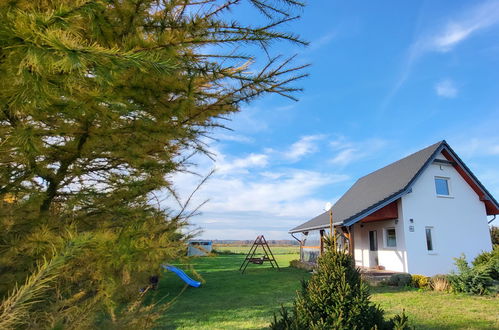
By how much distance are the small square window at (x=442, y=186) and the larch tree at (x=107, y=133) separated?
1639cm

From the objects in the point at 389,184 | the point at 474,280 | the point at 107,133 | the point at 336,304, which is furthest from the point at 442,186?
the point at 107,133

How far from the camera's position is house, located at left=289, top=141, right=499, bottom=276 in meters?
14.0

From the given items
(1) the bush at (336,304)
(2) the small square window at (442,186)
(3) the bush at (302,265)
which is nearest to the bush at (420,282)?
(2) the small square window at (442,186)

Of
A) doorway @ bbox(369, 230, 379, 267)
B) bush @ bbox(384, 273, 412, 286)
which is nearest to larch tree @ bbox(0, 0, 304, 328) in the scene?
bush @ bbox(384, 273, 412, 286)

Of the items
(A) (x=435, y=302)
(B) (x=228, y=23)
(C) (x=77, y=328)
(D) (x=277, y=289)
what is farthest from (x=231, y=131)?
(D) (x=277, y=289)

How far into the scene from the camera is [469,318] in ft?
24.4

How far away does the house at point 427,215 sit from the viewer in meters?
14.0

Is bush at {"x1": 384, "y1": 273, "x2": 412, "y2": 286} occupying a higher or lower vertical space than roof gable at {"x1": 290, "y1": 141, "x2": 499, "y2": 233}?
lower

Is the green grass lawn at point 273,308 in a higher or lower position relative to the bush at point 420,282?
lower

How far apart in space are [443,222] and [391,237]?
8.69 feet

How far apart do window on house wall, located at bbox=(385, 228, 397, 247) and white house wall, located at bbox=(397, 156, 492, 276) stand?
1311mm

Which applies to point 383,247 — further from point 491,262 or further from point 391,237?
point 491,262

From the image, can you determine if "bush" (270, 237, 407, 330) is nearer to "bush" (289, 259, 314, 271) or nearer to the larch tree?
the larch tree

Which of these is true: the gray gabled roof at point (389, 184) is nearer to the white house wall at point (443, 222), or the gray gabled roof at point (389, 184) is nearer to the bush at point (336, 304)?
the white house wall at point (443, 222)
